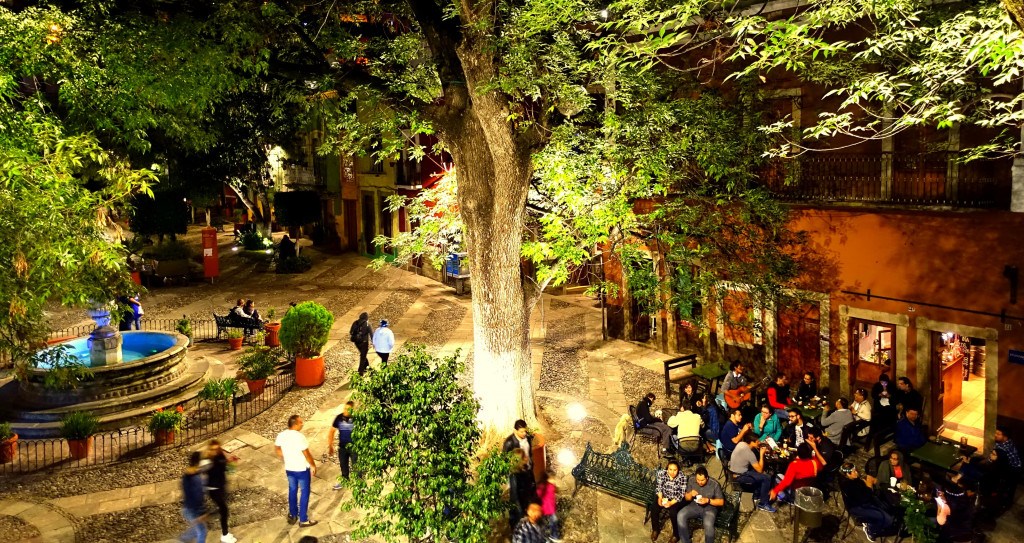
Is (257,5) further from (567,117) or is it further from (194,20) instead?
(567,117)

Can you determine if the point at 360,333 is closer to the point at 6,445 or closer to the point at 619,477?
the point at 6,445

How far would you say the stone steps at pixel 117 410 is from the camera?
42.4 feet

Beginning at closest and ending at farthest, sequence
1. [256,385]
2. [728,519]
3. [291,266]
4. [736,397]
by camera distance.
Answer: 1. [728,519]
2. [736,397]
3. [256,385]
4. [291,266]

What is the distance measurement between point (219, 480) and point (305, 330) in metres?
6.59

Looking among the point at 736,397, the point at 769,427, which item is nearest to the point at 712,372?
the point at 736,397

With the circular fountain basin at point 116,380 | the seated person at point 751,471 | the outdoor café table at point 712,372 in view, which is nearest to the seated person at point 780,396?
the outdoor café table at point 712,372

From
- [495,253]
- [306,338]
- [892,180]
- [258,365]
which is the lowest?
[258,365]

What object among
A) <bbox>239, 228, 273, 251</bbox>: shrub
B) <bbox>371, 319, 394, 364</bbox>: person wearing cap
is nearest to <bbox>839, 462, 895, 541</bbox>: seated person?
<bbox>371, 319, 394, 364</bbox>: person wearing cap

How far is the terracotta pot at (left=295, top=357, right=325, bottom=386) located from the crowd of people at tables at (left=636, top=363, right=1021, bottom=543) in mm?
7232

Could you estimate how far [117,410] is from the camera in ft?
44.8

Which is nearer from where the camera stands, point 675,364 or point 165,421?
point 165,421

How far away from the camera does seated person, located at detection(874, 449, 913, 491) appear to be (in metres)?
9.27

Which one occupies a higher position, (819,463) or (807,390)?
(807,390)

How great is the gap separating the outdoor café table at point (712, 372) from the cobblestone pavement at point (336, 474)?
34.4 inches
